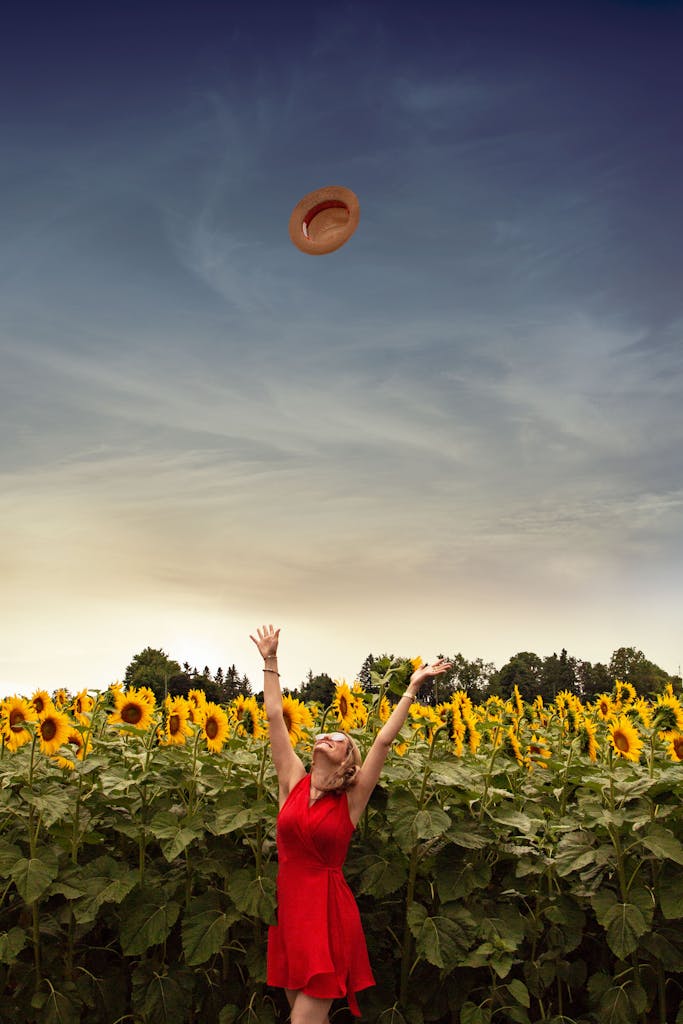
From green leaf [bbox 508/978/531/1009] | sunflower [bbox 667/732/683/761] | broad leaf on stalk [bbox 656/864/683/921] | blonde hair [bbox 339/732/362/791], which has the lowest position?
green leaf [bbox 508/978/531/1009]

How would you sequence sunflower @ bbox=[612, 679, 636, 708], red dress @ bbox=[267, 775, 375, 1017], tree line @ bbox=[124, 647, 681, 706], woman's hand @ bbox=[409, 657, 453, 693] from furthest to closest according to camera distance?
1. tree line @ bbox=[124, 647, 681, 706]
2. sunflower @ bbox=[612, 679, 636, 708]
3. woman's hand @ bbox=[409, 657, 453, 693]
4. red dress @ bbox=[267, 775, 375, 1017]

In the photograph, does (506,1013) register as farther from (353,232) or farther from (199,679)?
(199,679)

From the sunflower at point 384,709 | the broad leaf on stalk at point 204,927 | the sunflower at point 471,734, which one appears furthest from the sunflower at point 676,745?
the broad leaf on stalk at point 204,927

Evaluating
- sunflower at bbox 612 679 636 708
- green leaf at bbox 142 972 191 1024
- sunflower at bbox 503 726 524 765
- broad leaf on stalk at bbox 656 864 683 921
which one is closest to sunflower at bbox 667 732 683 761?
broad leaf on stalk at bbox 656 864 683 921

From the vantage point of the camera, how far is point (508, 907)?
595 cm

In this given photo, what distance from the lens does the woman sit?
515cm

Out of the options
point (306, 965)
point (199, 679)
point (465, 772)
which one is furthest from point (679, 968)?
point (199, 679)

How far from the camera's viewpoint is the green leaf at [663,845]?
5621 mm

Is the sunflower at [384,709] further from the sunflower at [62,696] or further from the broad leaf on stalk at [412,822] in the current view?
the sunflower at [62,696]

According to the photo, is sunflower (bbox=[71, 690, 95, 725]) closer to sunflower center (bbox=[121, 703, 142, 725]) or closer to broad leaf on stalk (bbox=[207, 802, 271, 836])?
sunflower center (bbox=[121, 703, 142, 725])

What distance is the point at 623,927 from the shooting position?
18.6ft

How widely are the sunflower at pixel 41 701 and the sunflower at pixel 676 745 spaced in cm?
415

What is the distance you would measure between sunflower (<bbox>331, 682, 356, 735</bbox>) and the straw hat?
3058 millimetres

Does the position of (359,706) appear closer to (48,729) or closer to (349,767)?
(349,767)
